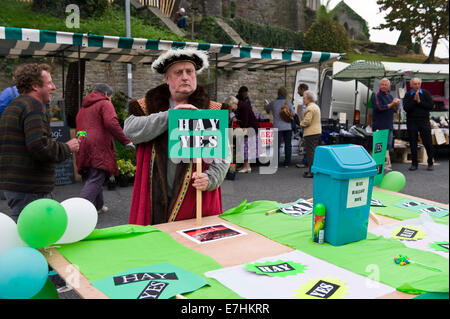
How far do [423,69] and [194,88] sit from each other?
10.7 metres

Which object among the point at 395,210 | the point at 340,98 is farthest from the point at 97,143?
the point at 340,98

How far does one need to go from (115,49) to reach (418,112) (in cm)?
595

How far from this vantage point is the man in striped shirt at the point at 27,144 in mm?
2752

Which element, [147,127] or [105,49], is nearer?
[147,127]

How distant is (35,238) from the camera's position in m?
1.52

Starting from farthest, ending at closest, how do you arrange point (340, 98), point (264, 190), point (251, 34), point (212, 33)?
point (251, 34)
point (212, 33)
point (340, 98)
point (264, 190)

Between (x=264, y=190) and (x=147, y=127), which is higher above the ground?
(x=147, y=127)

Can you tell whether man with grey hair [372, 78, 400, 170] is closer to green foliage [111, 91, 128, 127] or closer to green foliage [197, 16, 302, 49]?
green foliage [111, 91, 128, 127]

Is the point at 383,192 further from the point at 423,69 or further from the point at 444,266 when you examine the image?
the point at 423,69

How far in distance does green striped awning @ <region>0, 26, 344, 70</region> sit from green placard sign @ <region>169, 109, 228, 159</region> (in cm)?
405

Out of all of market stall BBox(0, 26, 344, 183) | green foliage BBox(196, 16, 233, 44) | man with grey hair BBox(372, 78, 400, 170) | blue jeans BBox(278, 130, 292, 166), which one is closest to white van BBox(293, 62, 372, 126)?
market stall BBox(0, 26, 344, 183)

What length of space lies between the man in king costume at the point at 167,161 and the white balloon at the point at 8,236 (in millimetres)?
721

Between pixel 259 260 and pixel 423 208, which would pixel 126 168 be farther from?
pixel 259 260
